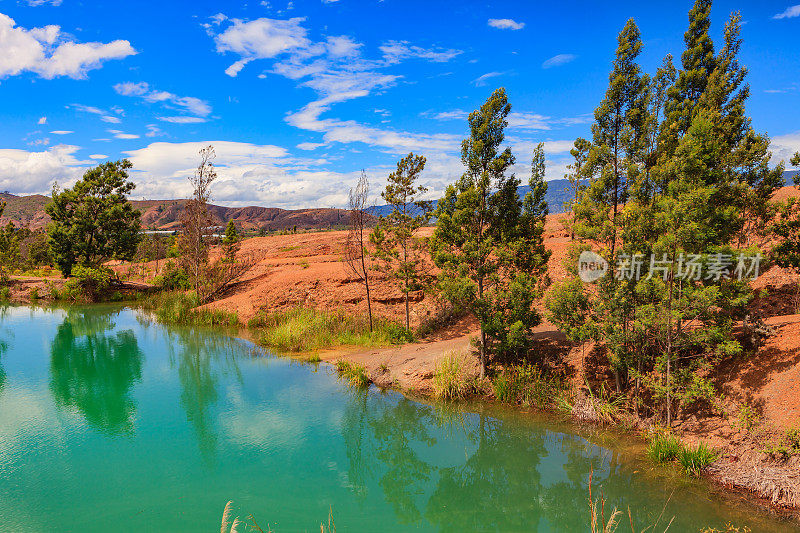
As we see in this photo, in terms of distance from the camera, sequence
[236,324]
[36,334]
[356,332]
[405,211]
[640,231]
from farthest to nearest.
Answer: [236,324] → [36,334] → [356,332] → [405,211] → [640,231]

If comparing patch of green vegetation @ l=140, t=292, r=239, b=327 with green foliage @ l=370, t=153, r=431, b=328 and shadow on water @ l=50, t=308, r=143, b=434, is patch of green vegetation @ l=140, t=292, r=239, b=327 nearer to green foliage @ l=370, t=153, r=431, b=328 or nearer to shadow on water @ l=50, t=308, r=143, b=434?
shadow on water @ l=50, t=308, r=143, b=434

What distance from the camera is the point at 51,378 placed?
16.6 m

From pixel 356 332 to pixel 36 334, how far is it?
17.5 m

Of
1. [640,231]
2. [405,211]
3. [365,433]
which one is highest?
[405,211]

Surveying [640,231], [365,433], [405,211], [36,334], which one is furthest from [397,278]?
[36,334]

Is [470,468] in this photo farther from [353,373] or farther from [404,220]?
[404,220]

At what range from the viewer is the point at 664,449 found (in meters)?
9.95

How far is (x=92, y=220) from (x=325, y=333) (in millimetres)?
24497

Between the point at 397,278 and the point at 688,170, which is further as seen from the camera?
the point at 397,278

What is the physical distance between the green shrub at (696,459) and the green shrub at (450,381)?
6178 millimetres

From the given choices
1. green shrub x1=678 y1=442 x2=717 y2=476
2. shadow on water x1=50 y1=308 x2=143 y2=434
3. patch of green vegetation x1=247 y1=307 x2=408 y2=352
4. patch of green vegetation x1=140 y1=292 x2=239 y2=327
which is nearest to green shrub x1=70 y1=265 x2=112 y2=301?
shadow on water x1=50 y1=308 x2=143 y2=434

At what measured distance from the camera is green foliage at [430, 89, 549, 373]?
13.6 m

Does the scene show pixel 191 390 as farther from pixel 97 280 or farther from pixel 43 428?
pixel 97 280

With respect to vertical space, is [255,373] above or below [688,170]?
below
